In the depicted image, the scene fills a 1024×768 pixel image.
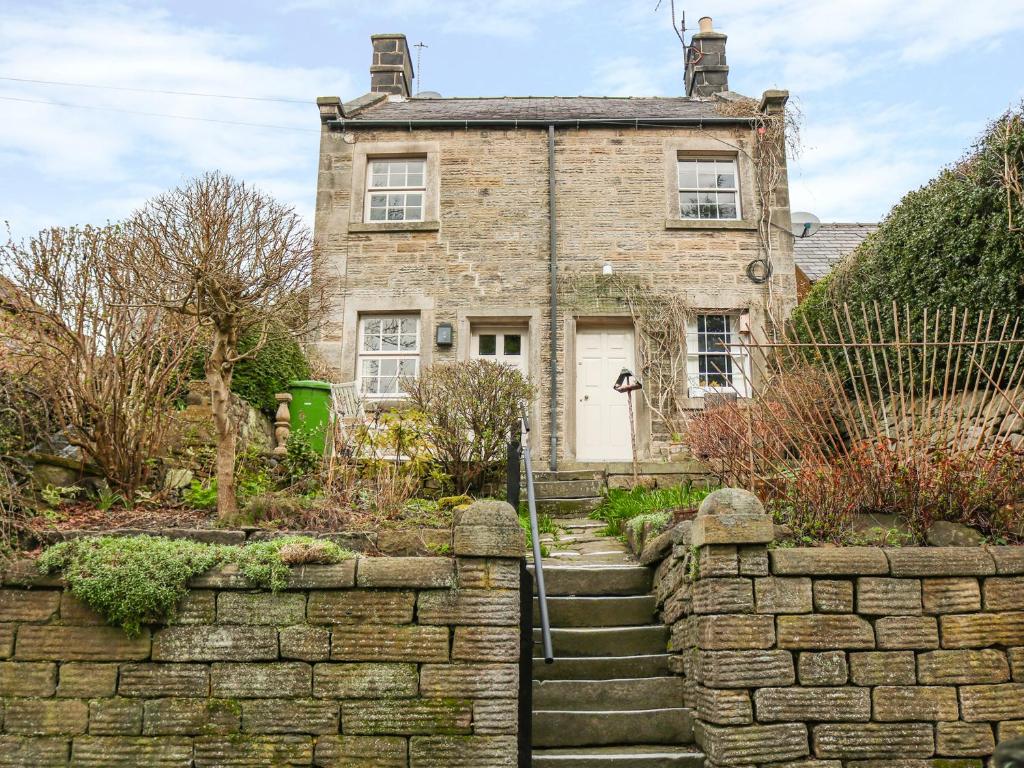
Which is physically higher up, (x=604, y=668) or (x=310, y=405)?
(x=310, y=405)

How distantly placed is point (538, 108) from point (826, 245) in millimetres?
5667

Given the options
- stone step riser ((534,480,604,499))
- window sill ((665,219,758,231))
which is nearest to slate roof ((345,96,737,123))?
window sill ((665,219,758,231))

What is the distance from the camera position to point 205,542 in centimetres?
555

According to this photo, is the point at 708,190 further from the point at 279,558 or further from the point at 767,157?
the point at 279,558

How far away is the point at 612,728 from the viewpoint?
5.17 m

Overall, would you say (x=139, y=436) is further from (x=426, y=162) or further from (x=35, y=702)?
(x=426, y=162)

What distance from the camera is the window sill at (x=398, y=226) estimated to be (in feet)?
39.8

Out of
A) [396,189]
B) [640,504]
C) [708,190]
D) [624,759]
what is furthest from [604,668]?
[396,189]

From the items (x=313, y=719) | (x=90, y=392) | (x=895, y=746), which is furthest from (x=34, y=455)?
(x=895, y=746)

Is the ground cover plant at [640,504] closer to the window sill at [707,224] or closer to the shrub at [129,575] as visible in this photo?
the shrub at [129,575]

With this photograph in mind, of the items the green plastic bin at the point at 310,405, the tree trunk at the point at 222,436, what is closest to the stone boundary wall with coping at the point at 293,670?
the tree trunk at the point at 222,436

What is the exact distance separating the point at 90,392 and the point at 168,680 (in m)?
2.72

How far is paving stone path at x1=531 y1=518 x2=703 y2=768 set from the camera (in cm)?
508

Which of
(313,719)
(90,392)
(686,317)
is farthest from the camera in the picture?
(686,317)
